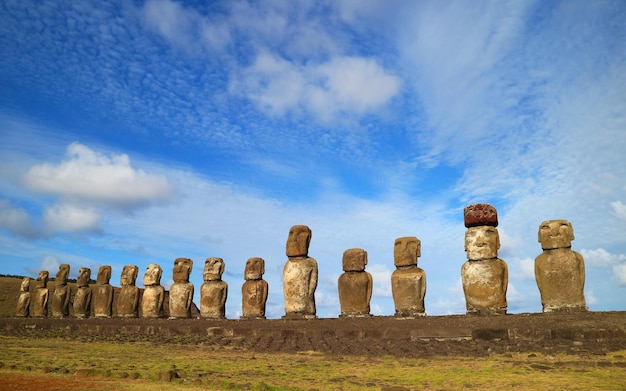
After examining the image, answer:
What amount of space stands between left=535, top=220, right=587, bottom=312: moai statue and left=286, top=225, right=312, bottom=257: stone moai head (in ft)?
21.2

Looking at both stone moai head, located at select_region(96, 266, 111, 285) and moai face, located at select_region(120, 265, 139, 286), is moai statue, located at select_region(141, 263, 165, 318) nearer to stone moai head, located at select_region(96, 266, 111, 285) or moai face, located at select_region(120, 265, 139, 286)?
moai face, located at select_region(120, 265, 139, 286)

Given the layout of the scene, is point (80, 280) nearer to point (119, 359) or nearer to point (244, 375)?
point (119, 359)

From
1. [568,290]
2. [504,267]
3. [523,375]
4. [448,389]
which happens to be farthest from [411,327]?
[448,389]

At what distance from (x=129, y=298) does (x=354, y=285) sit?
10457 millimetres

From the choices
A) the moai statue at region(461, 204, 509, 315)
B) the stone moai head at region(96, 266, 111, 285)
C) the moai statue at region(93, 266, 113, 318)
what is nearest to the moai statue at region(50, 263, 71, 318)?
the stone moai head at region(96, 266, 111, 285)

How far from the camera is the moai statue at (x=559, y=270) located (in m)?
11.3

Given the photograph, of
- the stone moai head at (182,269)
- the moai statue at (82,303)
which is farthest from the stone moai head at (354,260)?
the moai statue at (82,303)

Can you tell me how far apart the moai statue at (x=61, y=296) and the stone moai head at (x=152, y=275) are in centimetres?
588

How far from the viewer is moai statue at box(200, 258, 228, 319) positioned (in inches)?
674

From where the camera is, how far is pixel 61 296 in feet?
75.6

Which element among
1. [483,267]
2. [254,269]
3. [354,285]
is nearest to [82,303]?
[254,269]

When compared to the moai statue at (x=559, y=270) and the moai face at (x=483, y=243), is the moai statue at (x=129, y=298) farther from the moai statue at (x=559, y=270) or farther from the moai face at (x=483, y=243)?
the moai statue at (x=559, y=270)

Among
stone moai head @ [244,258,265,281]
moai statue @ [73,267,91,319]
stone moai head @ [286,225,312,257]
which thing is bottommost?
moai statue @ [73,267,91,319]

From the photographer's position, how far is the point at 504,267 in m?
12.0
